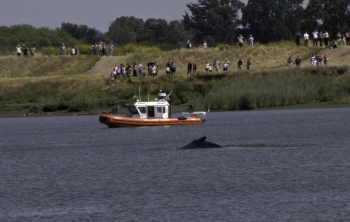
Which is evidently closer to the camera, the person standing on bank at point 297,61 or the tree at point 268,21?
the person standing on bank at point 297,61

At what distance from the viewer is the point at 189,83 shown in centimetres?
9131

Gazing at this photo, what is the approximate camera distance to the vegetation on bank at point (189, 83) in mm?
82750

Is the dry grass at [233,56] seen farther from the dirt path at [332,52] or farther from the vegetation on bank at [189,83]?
the dirt path at [332,52]

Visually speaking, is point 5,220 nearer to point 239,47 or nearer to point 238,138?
point 238,138

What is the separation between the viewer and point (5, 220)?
31.0m

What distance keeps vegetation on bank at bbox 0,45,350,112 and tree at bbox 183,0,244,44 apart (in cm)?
6012

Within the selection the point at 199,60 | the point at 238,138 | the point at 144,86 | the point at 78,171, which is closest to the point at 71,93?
the point at 144,86

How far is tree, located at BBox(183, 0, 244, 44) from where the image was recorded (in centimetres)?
16875

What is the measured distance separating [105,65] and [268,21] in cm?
6038

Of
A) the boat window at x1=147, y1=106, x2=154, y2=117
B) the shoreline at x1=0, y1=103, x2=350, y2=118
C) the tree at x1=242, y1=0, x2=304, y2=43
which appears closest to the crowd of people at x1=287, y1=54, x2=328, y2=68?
the shoreline at x1=0, y1=103, x2=350, y2=118

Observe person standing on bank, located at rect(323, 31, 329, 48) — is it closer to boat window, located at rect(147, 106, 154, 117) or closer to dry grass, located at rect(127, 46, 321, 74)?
dry grass, located at rect(127, 46, 321, 74)

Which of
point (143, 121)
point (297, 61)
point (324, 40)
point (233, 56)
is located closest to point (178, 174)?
point (143, 121)

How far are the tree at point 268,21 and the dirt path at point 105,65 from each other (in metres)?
54.1

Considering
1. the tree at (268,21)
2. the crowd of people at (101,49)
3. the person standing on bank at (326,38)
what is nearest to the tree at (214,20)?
the tree at (268,21)
